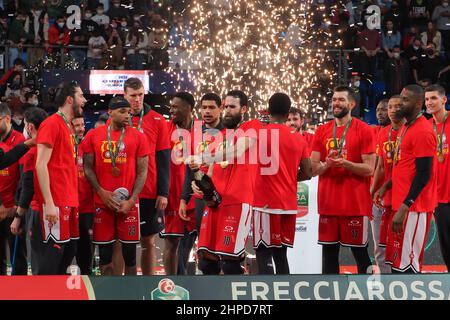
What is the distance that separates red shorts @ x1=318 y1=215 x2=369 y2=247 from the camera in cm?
827

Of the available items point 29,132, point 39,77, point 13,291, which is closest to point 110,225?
point 29,132

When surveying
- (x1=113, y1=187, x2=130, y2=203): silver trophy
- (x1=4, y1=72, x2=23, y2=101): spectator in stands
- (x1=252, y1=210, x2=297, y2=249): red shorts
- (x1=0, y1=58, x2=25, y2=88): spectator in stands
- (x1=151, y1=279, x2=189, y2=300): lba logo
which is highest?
(x1=0, y1=58, x2=25, y2=88): spectator in stands

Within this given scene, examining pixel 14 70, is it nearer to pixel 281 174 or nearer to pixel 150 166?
pixel 150 166

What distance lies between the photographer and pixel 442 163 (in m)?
8.64

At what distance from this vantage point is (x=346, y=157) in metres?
8.34

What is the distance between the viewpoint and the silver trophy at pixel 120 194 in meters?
7.98

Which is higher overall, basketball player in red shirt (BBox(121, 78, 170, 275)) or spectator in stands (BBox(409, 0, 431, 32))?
spectator in stands (BBox(409, 0, 431, 32))

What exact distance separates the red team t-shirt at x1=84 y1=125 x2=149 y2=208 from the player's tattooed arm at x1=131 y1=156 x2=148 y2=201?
0.04 m

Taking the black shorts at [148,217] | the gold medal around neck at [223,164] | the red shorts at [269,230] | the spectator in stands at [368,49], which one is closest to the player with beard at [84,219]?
the black shorts at [148,217]

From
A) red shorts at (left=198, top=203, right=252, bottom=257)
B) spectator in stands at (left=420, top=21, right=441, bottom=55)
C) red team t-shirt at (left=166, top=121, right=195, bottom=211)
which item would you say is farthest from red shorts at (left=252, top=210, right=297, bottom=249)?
spectator in stands at (left=420, top=21, right=441, bottom=55)

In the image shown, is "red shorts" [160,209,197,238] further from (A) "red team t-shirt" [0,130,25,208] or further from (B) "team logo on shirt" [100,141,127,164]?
(A) "red team t-shirt" [0,130,25,208]

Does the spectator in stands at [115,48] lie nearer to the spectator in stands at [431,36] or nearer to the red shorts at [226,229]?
the spectator in stands at [431,36]

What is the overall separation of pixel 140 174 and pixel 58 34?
10378 mm

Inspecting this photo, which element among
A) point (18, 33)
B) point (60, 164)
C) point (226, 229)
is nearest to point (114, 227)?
point (60, 164)
